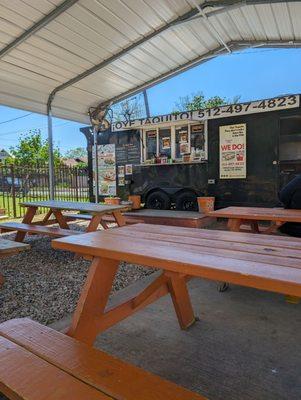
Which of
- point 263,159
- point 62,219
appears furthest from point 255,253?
point 263,159

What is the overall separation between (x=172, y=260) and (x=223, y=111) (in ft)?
21.7

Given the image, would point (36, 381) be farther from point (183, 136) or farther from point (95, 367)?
point (183, 136)

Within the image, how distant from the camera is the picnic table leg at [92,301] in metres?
1.75

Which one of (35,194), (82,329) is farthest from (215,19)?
(35,194)

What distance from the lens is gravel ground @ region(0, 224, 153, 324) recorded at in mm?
2977

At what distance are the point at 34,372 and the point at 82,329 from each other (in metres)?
0.52

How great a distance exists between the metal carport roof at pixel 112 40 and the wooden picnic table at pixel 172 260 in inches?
172

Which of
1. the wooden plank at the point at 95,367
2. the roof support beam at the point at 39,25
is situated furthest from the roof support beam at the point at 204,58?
the wooden plank at the point at 95,367

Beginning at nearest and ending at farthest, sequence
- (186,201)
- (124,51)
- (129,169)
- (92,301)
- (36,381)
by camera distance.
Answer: (36,381) < (92,301) < (124,51) < (186,201) < (129,169)

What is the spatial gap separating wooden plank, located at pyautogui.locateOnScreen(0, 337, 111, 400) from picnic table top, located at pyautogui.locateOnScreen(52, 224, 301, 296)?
56 centimetres

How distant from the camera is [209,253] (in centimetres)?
159

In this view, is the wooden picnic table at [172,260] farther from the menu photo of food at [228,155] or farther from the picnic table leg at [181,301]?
the menu photo of food at [228,155]

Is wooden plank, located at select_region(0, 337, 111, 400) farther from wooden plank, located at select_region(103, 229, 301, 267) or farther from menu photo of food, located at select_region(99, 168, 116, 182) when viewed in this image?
menu photo of food, located at select_region(99, 168, 116, 182)

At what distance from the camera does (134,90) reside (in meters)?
8.55
